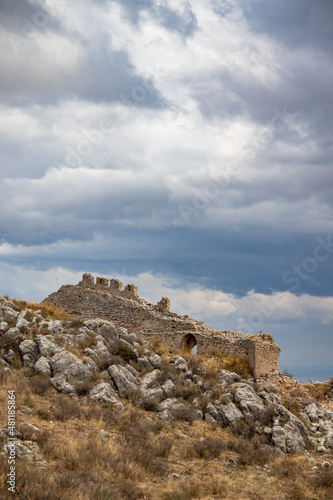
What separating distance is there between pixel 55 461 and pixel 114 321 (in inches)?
740

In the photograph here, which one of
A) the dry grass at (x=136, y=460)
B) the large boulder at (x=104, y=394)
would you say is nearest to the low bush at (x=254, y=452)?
the dry grass at (x=136, y=460)

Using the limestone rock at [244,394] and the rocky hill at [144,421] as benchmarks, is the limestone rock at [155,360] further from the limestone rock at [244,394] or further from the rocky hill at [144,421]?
the limestone rock at [244,394]

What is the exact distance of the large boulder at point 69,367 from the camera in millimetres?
18844

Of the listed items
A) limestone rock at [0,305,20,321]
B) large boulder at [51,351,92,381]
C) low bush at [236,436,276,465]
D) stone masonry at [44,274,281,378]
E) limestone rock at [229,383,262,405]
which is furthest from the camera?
stone masonry at [44,274,281,378]

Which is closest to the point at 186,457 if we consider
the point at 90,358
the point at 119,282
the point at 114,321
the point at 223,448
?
the point at 223,448

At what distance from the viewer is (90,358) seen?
825 inches

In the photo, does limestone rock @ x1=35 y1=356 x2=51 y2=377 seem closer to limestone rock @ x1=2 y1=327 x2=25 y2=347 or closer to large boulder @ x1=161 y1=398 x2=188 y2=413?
limestone rock @ x1=2 y1=327 x2=25 y2=347

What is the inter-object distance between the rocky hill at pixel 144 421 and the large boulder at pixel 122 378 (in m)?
0.05

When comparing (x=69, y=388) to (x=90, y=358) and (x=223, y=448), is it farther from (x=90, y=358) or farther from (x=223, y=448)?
(x=223, y=448)

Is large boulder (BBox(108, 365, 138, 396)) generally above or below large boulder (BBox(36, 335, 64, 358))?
below

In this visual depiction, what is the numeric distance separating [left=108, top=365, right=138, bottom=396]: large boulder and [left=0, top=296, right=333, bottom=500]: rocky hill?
0.16ft

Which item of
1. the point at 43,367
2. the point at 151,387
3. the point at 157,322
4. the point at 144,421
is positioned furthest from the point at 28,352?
the point at 157,322

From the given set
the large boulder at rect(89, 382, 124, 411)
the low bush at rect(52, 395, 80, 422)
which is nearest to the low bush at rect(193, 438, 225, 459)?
the large boulder at rect(89, 382, 124, 411)

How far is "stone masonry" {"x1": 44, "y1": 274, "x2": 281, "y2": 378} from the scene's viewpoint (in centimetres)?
2406
